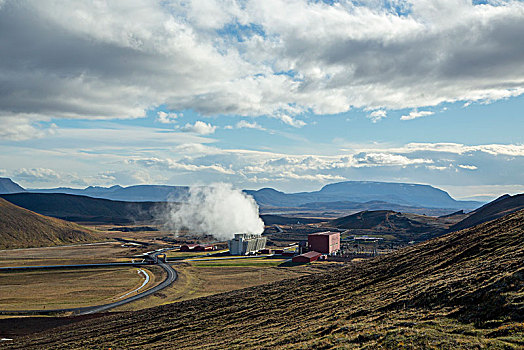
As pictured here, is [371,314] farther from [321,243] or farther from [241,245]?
[241,245]

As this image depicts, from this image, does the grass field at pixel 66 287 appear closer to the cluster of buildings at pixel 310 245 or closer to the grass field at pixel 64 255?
the grass field at pixel 64 255

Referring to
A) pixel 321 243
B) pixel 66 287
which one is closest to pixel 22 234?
pixel 66 287

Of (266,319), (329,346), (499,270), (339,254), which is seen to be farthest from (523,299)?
(339,254)

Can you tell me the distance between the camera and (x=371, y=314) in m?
28.3

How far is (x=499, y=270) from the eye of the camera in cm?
2839

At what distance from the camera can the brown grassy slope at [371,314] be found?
20812 millimetres

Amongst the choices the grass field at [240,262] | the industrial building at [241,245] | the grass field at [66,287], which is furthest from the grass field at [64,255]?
the industrial building at [241,245]

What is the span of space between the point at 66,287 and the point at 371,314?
77673 millimetres

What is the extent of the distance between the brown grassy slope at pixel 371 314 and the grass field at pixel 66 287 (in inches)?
861

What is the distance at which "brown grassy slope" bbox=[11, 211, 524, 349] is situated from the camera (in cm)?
2081

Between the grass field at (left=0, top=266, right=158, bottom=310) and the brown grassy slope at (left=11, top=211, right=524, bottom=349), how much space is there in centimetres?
2188

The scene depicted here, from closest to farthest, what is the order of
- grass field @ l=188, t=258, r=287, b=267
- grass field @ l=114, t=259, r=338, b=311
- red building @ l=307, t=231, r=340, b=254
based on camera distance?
1. grass field @ l=114, t=259, r=338, b=311
2. grass field @ l=188, t=258, r=287, b=267
3. red building @ l=307, t=231, r=340, b=254

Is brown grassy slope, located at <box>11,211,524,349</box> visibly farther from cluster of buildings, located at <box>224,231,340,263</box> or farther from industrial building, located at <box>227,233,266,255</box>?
industrial building, located at <box>227,233,266,255</box>

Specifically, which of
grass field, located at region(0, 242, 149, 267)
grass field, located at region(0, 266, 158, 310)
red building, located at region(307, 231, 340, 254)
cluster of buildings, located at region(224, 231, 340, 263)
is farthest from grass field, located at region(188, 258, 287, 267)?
grass field, located at region(0, 242, 149, 267)
